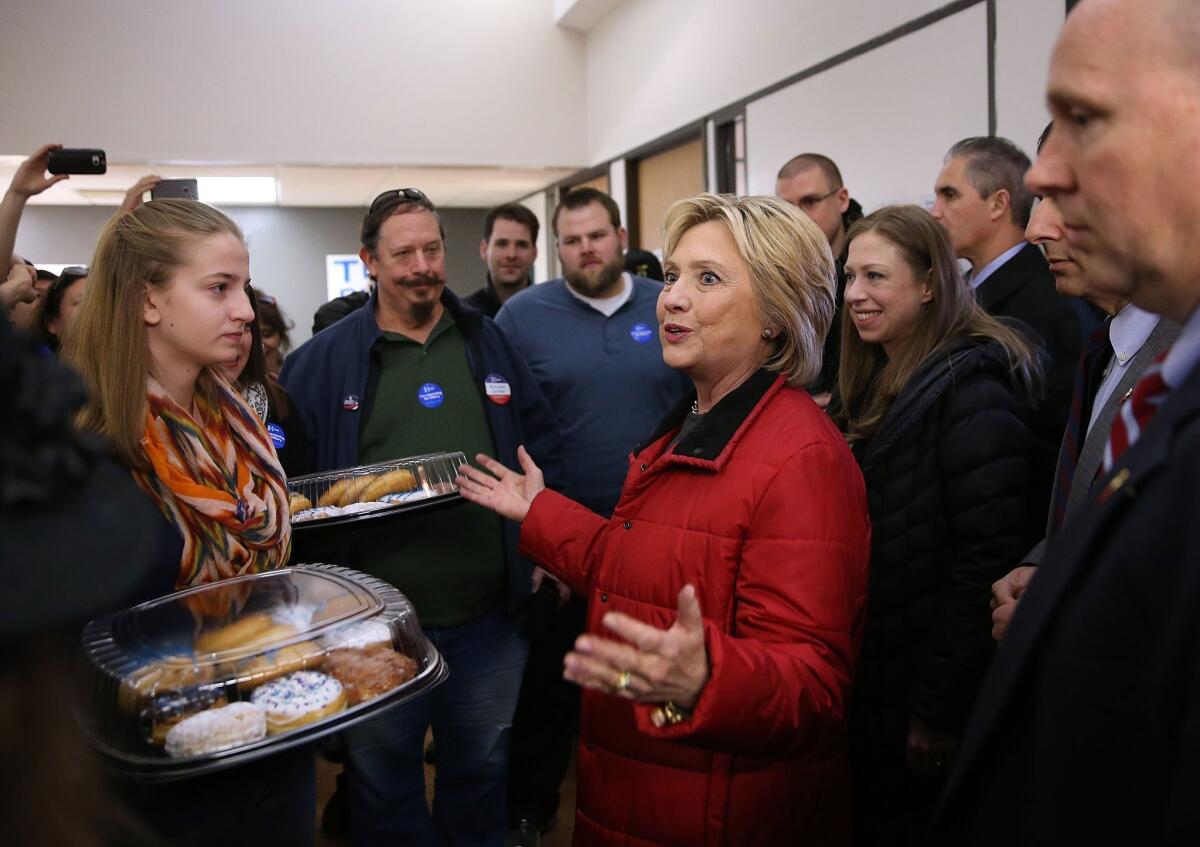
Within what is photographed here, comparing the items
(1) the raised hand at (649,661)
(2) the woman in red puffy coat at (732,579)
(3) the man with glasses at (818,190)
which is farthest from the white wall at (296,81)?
(1) the raised hand at (649,661)

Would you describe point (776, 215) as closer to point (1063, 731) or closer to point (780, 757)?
point (780, 757)

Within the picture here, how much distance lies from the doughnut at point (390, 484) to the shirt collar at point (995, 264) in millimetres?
1706

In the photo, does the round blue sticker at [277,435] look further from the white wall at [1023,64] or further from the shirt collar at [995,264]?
the white wall at [1023,64]

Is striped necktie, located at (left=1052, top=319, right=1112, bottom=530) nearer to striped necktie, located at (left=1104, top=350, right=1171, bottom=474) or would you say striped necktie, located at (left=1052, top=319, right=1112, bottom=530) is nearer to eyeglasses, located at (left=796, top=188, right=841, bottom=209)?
Answer: striped necktie, located at (left=1104, top=350, right=1171, bottom=474)

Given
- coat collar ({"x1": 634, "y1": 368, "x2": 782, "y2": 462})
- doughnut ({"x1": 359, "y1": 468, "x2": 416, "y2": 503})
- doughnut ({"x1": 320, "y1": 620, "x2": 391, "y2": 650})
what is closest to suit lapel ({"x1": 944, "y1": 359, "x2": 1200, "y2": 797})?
coat collar ({"x1": 634, "y1": 368, "x2": 782, "y2": 462})

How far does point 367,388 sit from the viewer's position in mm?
2322

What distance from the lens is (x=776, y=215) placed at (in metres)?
1.52

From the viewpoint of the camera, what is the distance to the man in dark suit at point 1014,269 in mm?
2148

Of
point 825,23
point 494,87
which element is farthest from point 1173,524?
point 494,87

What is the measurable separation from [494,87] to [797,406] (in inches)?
265

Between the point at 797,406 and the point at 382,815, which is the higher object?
the point at 797,406

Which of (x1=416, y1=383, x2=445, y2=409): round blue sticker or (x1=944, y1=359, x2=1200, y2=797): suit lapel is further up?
(x1=416, y1=383, x2=445, y2=409): round blue sticker

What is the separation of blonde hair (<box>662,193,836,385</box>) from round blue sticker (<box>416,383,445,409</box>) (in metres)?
1.04

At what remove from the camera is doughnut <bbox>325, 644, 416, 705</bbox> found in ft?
4.23
